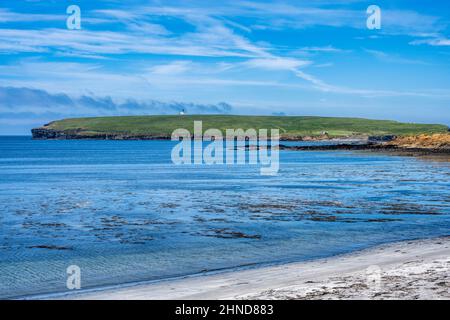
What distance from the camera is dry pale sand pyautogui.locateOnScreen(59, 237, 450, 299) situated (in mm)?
12898

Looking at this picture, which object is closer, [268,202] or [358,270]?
[358,270]

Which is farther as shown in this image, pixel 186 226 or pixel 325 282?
pixel 186 226

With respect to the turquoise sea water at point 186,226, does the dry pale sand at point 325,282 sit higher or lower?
higher

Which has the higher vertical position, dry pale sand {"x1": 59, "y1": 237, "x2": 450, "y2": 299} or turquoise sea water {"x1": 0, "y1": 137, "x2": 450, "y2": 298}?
dry pale sand {"x1": 59, "y1": 237, "x2": 450, "y2": 299}

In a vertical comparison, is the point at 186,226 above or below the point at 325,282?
below

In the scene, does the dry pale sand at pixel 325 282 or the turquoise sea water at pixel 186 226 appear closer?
the dry pale sand at pixel 325 282

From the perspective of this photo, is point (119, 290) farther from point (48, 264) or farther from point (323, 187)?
point (323, 187)

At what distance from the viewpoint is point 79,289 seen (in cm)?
1497

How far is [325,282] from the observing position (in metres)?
14.2

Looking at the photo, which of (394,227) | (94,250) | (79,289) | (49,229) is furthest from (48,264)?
(394,227)

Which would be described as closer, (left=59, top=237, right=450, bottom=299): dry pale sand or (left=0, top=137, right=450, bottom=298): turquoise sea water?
(left=59, top=237, right=450, bottom=299): dry pale sand

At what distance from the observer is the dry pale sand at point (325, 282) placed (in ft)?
42.3

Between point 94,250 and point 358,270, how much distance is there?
381 inches
